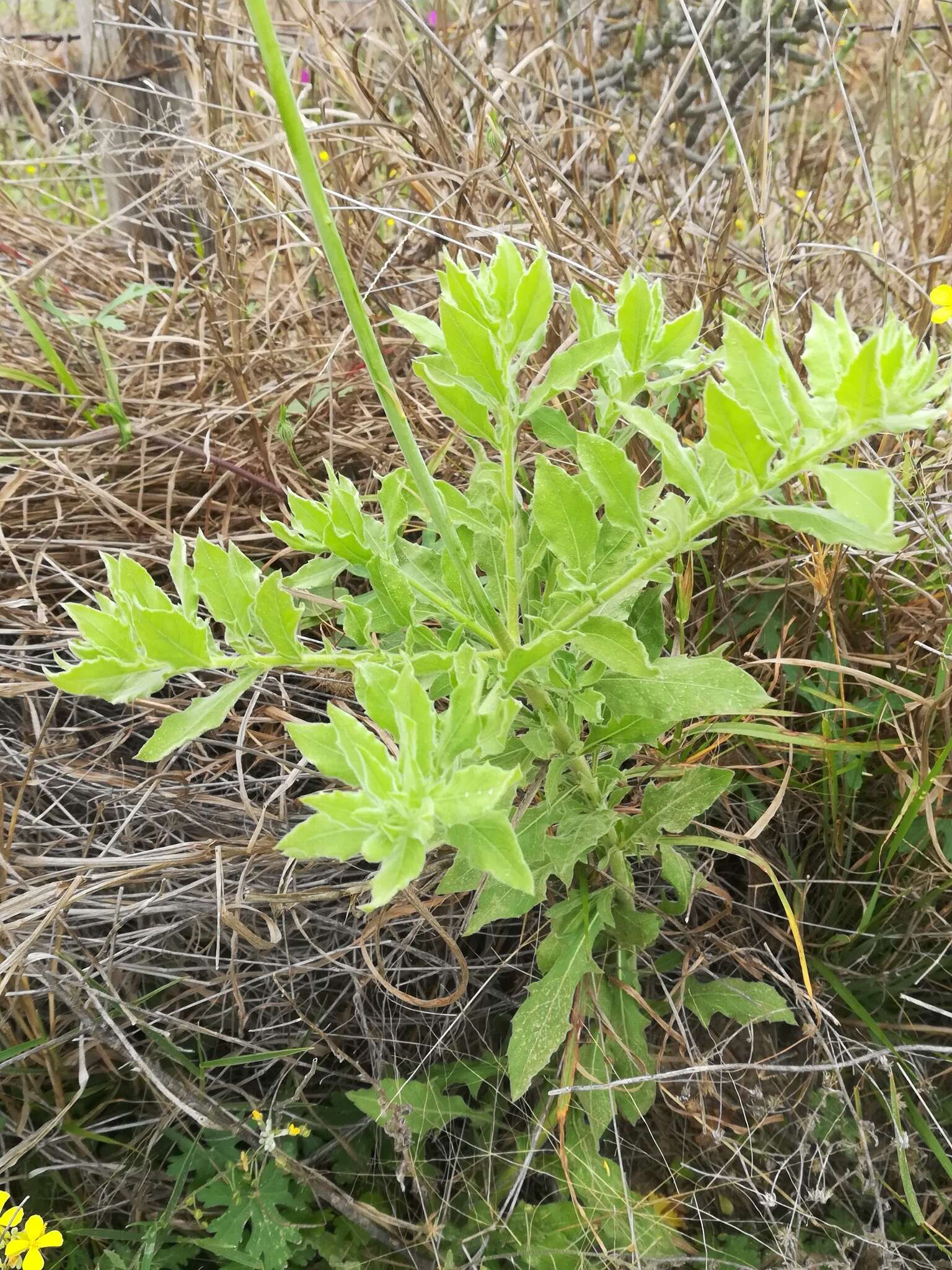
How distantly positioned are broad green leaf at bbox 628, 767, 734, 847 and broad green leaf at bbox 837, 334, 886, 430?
648 mm

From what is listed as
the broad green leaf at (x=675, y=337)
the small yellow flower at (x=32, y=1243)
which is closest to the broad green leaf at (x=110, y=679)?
the broad green leaf at (x=675, y=337)

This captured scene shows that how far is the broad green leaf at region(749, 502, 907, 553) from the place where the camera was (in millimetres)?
857

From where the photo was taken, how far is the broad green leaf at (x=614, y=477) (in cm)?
101

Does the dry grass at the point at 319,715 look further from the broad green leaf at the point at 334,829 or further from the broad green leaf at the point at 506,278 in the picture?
the broad green leaf at the point at 334,829

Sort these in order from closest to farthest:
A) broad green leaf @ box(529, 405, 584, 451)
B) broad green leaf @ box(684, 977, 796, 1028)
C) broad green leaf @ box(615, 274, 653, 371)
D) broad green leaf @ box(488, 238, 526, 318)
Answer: broad green leaf @ box(488, 238, 526, 318), broad green leaf @ box(615, 274, 653, 371), broad green leaf @ box(529, 405, 584, 451), broad green leaf @ box(684, 977, 796, 1028)

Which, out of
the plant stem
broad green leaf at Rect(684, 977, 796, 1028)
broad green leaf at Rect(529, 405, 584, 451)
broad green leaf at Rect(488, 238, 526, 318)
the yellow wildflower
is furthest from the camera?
broad green leaf at Rect(684, 977, 796, 1028)

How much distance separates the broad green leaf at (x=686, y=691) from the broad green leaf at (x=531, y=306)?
16.0 inches

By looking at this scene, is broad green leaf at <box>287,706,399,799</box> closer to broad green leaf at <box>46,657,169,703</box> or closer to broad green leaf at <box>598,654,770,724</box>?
broad green leaf at <box>46,657,169,703</box>

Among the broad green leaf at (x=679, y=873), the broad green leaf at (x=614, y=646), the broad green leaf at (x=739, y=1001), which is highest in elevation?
the broad green leaf at (x=614, y=646)

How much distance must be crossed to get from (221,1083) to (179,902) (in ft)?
1.06

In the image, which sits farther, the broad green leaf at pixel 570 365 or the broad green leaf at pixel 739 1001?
the broad green leaf at pixel 739 1001

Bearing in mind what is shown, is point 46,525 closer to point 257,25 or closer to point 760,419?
point 257,25

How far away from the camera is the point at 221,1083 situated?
1.63 metres

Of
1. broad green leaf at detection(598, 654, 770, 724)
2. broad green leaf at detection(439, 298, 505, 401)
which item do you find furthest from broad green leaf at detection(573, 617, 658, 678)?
broad green leaf at detection(439, 298, 505, 401)
